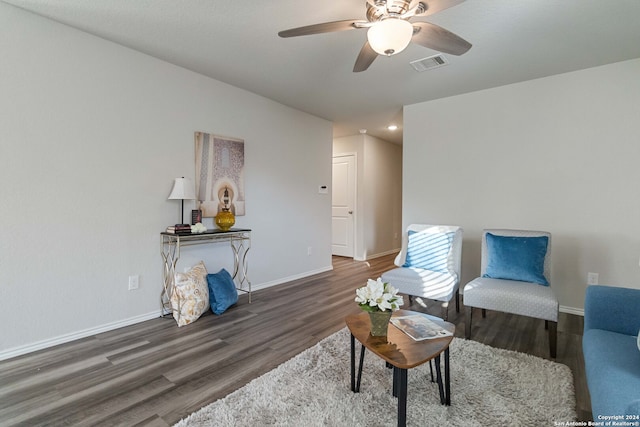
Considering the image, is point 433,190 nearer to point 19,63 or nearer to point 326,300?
point 326,300

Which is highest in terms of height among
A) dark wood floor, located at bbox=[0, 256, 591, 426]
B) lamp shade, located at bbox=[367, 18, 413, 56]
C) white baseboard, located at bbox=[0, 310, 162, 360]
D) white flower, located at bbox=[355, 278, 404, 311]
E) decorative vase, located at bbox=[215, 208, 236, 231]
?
lamp shade, located at bbox=[367, 18, 413, 56]

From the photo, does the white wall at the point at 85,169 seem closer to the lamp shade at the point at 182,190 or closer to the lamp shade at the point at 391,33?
the lamp shade at the point at 182,190

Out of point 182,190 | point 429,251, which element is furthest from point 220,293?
point 429,251

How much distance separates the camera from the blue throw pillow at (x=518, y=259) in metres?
2.67

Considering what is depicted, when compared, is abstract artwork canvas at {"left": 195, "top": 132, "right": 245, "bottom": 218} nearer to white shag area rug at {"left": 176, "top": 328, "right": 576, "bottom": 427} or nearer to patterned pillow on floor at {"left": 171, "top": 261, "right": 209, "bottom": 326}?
patterned pillow on floor at {"left": 171, "top": 261, "right": 209, "bottom": 326}

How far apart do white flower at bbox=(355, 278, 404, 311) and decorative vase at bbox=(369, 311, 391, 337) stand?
0.09ft

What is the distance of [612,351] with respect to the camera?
1.40 meters

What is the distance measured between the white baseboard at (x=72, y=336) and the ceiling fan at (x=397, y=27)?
8.92 ft

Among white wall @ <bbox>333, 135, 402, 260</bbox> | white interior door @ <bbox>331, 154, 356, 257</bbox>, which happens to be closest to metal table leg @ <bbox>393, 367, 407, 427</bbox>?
white wall @ <bbox>333, 135, 402, 260</bbox>

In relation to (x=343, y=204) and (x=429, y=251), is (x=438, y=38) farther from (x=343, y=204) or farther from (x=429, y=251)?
(x=343, y=204)

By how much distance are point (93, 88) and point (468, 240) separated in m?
4.17

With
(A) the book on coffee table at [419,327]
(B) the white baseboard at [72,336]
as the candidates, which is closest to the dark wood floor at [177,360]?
(B) the white baseboard at [72,336]

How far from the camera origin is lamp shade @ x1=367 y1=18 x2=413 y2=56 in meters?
1.68

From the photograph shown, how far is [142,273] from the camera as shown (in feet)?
9.42
